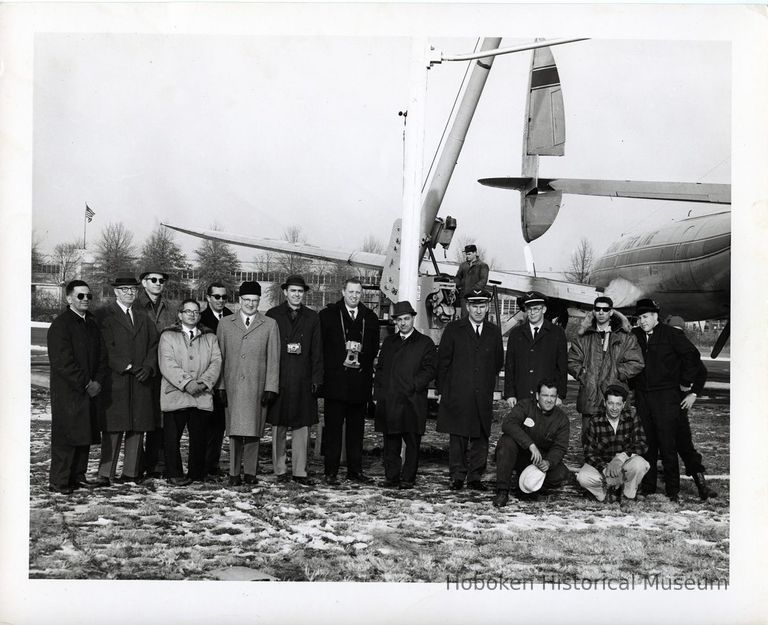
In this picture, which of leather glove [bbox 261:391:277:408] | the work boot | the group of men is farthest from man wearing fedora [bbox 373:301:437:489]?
the work boot

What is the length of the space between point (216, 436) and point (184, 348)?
2.36ft

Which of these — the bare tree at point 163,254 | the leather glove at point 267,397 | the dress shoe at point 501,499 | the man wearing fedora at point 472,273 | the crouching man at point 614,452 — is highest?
the bare tree at point 163,254

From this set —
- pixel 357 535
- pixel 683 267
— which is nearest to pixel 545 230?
pixel 683 267

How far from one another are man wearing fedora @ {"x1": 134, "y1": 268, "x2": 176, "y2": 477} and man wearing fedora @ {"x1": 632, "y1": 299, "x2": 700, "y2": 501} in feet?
11.4

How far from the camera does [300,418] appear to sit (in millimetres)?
6074

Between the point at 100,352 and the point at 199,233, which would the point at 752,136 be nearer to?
the point at 100,352

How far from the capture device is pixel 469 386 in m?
6.05

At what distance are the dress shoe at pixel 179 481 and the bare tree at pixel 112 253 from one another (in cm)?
1502

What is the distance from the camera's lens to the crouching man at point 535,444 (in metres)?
5.70

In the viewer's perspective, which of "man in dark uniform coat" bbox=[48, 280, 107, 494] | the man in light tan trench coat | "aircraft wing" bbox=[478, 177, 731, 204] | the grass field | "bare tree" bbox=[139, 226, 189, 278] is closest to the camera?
the grass field

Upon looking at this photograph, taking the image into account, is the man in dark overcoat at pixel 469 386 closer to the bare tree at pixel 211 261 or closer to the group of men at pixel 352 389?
the group of men at pixel 352 389

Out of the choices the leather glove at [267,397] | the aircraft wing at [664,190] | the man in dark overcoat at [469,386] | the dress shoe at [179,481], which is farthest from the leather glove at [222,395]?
the aircraft wing at [664,190]

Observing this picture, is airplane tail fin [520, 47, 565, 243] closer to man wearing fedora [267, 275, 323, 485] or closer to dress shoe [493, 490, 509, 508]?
man wearing fedora [267, 275, 323, 485]

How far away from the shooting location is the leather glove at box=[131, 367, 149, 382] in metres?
5.89
